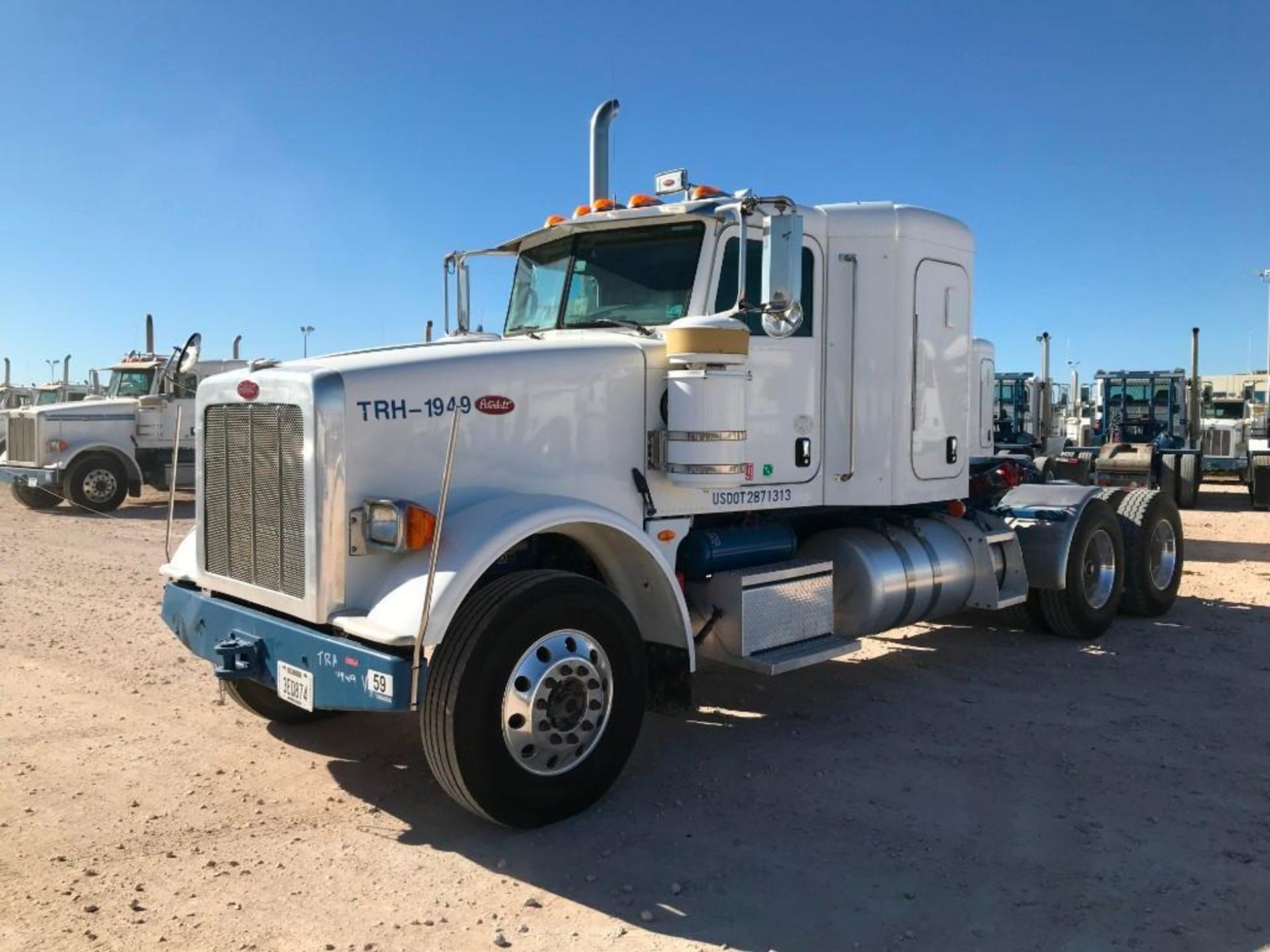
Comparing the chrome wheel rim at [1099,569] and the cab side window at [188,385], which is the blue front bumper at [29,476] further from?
the chrome wheel rim at [1099,569]

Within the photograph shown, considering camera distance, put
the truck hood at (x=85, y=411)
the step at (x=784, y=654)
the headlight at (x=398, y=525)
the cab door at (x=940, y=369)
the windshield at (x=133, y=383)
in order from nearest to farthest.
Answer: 1. the headlight at (x=398, y=525)
2. the step at (x=784, y=654)
3. the cab door at (x=940, y=369)
4. the truck hood at (x=85, y=411)
5. the windshield at (x=133, y=383)

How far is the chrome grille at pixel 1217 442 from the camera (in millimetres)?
21766

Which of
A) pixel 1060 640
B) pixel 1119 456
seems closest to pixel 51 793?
pixel 1060 640

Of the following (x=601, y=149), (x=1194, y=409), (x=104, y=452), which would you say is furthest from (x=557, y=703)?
(x=1194, y=409)

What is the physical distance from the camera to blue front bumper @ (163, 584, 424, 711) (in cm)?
393

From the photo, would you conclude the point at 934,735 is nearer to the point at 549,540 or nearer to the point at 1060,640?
the point at 549,540

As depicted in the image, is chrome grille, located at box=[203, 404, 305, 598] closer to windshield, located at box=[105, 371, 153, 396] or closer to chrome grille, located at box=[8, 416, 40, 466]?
chrome grille, located at box=[8, 416, 40, 466]

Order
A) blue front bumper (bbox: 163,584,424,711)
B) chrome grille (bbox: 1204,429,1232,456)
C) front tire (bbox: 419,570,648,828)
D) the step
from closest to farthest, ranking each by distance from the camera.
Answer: blue front bumper (bbox: 163,584,424,711) < front tire (bbox: 419,570,648,828) < the step < chrome grille (bbox: 1204,429,1232,456)

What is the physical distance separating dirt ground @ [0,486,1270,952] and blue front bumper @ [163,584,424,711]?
616 mm

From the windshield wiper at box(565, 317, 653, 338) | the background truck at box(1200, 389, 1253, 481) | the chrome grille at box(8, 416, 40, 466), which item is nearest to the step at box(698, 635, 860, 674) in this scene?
the windshield wiper at box(565, 317, 653, 338)

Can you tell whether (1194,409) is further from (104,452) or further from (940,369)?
(104,452)

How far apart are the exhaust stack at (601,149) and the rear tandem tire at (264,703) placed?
4068 millimetres

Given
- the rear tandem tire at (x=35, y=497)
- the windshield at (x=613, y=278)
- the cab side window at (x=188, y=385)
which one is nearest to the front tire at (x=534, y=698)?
the windshield at (x=613, y=278)

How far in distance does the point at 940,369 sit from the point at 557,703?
3.66 m
